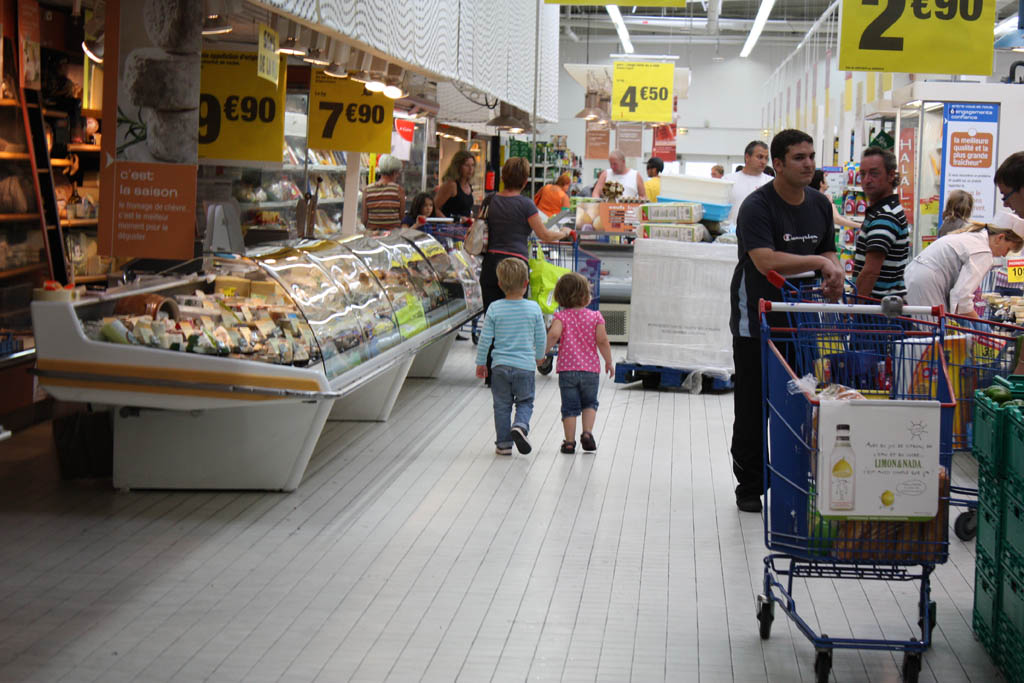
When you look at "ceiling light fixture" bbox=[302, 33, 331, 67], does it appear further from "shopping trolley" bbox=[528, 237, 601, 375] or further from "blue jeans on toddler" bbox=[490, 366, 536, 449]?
"shopping trolley" bbox=[528, 237, 601, 375]

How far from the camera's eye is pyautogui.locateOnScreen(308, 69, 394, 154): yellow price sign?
9.98 metres

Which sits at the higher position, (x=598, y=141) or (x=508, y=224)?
(x=598, y=141)

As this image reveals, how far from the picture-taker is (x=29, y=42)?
26.1 feet

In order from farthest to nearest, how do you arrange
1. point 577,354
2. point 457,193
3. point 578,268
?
point 457,193 → point 578,268 → point 577,354

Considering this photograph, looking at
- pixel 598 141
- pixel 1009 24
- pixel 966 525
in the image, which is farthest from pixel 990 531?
pixel 598 141

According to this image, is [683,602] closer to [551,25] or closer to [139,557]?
[139,557]

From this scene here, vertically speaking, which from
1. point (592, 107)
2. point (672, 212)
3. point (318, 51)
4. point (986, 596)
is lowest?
point (986, 596)

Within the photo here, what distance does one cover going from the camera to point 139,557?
510cm

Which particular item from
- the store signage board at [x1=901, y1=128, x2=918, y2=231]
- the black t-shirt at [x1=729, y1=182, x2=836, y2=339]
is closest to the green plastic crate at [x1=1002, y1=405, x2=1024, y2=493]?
the black t-shirt at [x1=729, y1=182, x2=836, y2=339]

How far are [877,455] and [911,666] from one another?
2.45 feet

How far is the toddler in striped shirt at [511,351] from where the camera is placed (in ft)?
23.7

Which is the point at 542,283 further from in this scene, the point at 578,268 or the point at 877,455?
the point at 877,455

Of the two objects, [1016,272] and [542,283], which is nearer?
[1016,272]

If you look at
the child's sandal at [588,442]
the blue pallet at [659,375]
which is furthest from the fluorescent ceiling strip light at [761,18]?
the child's sandal at [588,442]
